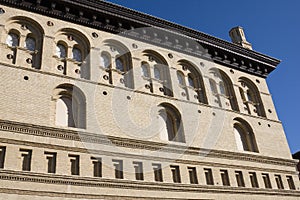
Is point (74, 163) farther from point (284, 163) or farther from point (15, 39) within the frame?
point (284, 163)

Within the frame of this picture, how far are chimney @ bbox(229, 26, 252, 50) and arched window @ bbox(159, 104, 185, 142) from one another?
27.7 feet

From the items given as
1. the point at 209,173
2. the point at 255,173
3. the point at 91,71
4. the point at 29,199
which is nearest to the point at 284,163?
the point at 255,173

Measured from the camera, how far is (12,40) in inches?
539

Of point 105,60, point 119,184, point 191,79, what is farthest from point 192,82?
point 119,184

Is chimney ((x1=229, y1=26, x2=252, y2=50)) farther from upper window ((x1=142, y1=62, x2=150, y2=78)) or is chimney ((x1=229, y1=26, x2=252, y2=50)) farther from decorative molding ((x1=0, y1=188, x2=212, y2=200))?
decorative molding ((x1=0, y1=188, x2=212, y2=200))

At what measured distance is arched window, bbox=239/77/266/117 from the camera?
1920 cm

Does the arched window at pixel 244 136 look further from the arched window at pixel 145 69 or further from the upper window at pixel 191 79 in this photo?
the arched window at pixel 145 69

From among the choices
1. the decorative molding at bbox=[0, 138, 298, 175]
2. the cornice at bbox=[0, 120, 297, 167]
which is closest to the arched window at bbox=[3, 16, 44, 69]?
the cornice at bbox=[0, 120, 297, 167]

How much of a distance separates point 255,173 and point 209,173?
2869 mm

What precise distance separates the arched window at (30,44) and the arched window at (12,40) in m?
0.36

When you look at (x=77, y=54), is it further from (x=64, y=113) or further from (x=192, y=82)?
(x=192, y=82)

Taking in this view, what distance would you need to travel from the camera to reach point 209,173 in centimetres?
1488

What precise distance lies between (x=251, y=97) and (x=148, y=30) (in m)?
7.39

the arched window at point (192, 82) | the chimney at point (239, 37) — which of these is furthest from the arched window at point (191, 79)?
the chimney at point (239, 37)
